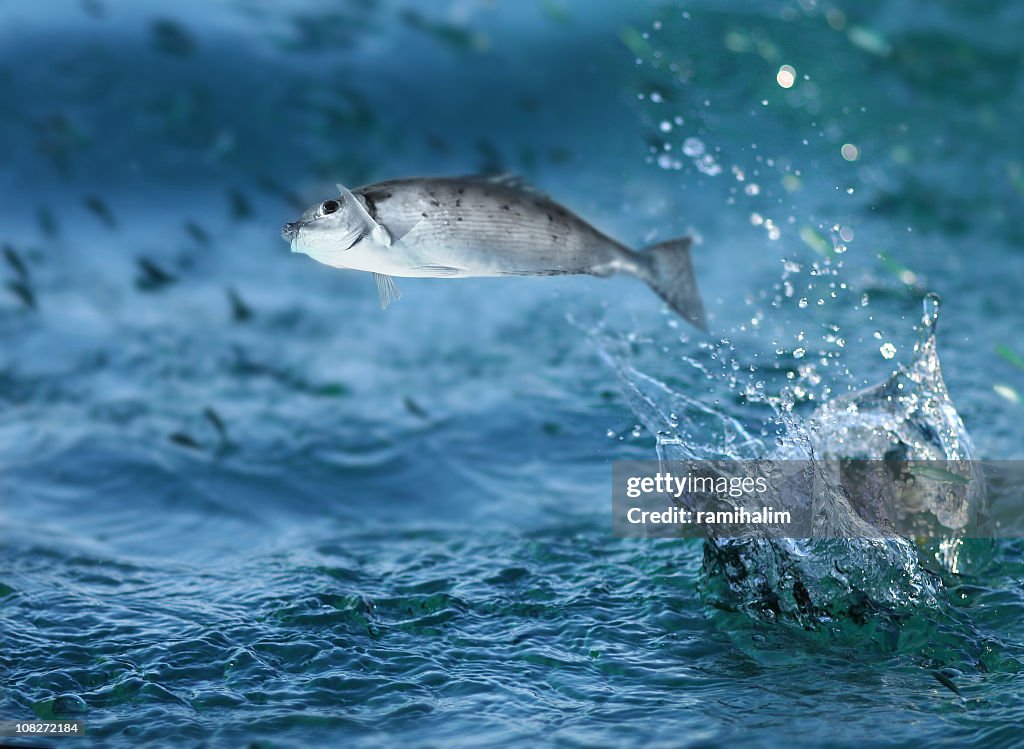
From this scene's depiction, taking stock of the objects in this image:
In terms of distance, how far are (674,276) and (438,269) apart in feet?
2.62

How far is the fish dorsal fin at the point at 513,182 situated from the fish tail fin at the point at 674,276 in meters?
0.43

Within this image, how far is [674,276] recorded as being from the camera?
3338mm

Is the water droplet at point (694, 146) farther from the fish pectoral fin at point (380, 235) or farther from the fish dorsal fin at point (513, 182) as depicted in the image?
the fish pectoral fin at point (380, 235)

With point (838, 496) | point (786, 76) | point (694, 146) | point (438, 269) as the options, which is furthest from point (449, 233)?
point (786, 76)

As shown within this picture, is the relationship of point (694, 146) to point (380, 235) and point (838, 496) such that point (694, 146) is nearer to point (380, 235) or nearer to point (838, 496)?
point (838, 496)

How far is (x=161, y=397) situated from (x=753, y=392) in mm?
4732

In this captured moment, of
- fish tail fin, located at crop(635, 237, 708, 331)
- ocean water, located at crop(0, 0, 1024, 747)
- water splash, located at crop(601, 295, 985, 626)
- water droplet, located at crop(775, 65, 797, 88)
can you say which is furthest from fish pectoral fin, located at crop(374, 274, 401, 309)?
A: water droplet, located at crop(775, 65, 797, 88)

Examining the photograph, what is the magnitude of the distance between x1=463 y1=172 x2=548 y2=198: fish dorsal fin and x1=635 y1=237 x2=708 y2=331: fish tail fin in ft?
1.40

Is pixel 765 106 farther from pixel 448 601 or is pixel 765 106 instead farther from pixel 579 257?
pixel 579 257

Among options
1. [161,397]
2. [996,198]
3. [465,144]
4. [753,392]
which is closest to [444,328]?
[161,397]

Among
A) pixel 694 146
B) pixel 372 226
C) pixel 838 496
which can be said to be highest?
pixel 694 146

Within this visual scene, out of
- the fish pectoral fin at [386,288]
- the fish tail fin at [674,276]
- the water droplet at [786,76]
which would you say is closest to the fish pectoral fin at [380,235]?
the fish pectoral fin at [386,288]

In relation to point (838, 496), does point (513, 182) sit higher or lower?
higher

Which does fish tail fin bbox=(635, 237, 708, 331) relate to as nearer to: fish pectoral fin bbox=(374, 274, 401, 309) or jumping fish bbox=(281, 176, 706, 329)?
jumping fish bbox=(281, 176, 706, 329)
